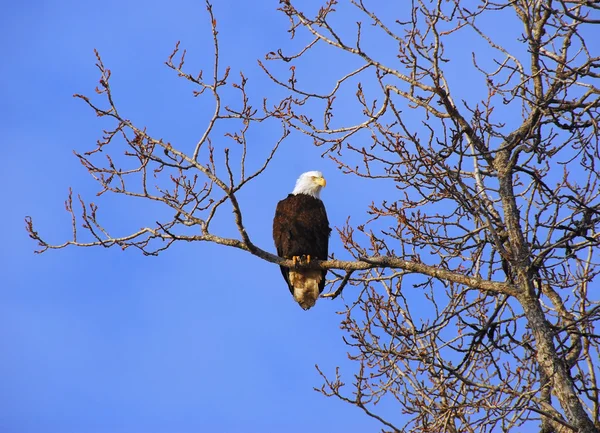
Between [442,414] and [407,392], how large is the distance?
2.84 ft

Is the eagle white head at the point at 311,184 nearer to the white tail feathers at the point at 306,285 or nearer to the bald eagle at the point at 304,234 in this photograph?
the bald eagle at the point at 304,234

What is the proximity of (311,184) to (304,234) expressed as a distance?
0.71 m

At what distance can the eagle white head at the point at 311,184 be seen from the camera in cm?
721

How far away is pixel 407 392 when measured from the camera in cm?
579

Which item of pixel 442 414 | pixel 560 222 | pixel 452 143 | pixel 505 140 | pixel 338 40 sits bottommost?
pixel 442 414

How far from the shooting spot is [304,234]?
265 inches

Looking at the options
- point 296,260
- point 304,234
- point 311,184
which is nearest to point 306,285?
point 296,260

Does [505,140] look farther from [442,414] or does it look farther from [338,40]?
[442,414]

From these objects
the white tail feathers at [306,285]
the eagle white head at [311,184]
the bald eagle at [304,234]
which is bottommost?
the white tail feathers at [306,285]

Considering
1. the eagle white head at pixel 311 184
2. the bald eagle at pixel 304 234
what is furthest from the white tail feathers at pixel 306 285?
the eagle white head at pixel 311 184

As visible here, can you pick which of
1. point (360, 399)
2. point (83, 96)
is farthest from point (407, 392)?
→ point (83, 96)

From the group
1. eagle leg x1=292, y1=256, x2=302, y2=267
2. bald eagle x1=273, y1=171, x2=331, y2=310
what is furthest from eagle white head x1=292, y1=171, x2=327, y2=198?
eagle leg x1=292, y1=256, x2=302, y2=267

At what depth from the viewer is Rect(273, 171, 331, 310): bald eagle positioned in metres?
6.75

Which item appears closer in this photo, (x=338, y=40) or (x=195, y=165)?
(x=195, y=165)
